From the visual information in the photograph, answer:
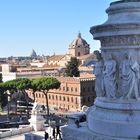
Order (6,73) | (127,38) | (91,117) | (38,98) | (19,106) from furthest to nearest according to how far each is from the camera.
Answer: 1. (6,73)
2. (38,98)
3. (19,106)
4. (91,117)
5. (127,38)

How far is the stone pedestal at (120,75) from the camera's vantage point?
11391mm

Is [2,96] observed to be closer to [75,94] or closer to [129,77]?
[75,94]

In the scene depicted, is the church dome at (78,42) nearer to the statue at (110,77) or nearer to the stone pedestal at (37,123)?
the stone pedestal at (37,123)

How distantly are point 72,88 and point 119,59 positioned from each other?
151 ft

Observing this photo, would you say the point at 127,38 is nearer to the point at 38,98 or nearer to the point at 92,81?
the point at 92,81

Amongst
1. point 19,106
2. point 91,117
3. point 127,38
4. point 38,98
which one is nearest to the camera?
point 127,38

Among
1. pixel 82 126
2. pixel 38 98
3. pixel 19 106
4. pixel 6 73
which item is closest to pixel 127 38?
pixel 82 126

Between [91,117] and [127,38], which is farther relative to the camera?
[91,117]

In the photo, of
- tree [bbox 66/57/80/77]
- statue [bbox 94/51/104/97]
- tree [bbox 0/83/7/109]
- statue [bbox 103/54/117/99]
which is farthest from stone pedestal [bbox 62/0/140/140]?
tree [bbox 66/57/80/77]

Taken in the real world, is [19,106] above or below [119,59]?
below

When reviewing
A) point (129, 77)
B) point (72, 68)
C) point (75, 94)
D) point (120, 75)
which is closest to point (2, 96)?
point (75, 94)

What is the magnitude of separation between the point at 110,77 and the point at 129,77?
509 mm

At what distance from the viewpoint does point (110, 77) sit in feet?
38.4

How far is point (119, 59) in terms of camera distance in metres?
11.7
